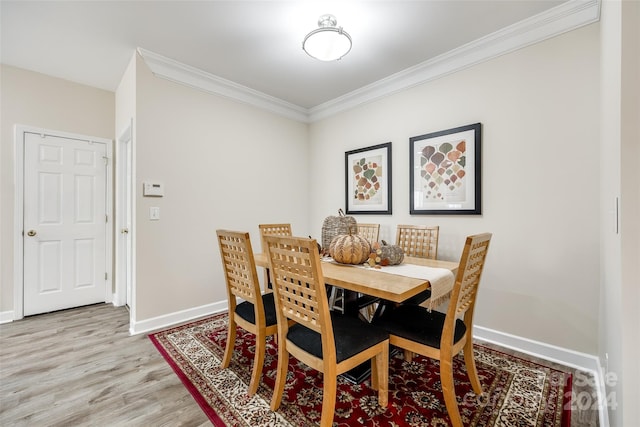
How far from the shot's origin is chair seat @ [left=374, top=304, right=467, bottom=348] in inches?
60.6

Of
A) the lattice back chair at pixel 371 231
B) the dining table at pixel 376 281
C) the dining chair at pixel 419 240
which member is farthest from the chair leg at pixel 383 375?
the lattice back chair at pixel 371 231

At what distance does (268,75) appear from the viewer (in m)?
3.11

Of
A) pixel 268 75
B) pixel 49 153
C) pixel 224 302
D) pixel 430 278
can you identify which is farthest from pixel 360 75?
pixel 49 153

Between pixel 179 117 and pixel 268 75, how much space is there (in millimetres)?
1040

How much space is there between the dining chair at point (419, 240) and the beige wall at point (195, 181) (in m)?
1.78

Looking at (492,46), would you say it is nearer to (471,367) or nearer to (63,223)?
(471,367)

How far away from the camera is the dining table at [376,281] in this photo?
1.44m

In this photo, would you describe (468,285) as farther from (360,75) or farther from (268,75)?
(268,75)

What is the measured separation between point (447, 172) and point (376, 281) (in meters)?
1.63

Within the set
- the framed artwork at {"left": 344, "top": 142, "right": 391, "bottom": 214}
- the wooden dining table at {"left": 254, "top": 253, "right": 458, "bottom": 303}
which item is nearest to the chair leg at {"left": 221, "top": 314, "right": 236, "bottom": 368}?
the wooden dining table at {"left": 254, "top": 253, "right": 458, "bottom": 303}

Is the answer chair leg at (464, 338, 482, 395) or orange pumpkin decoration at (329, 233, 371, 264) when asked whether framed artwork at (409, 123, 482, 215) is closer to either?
orange pumpkin decoration at (329, 233, 371, 264)

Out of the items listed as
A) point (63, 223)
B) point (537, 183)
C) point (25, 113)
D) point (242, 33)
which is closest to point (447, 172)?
point (537, 183)

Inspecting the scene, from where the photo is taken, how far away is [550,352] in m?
2.16

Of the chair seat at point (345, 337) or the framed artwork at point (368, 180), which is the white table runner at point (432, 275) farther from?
the framed artwork at point (368, 180)
